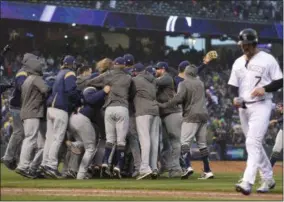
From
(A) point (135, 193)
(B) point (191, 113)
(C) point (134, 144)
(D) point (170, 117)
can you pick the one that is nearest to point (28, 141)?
(C) point (134, 144)

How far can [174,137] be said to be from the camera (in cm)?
1267

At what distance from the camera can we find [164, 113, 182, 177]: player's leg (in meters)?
12.7

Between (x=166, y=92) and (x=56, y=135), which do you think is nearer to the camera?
(x=56, y=135)

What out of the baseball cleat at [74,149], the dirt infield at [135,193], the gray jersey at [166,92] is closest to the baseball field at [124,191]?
the dirt infield at [135,193]

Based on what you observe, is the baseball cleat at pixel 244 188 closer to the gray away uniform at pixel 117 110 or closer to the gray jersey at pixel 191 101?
the gray away uniform at pixel 117 110

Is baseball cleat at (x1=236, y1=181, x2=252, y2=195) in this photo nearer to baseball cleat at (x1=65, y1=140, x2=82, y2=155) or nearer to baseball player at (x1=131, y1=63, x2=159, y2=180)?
baseball player at (x1=131, y1=63, x2=159, y2=180)

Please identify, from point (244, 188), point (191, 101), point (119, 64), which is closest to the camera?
point (244, 188)

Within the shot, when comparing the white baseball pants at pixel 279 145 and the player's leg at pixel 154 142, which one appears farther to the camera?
the white baseball pants at pixel 279 145

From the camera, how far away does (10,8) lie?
3152 centimetres

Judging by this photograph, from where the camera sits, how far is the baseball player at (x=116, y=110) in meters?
11.9

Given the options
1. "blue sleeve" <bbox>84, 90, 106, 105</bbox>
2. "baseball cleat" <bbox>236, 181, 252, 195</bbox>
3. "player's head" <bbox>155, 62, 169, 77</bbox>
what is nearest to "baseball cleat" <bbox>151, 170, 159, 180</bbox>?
"blue sleeve" <bbox>84, 90, 106, 105</bbox>

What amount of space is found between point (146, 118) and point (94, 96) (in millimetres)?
871

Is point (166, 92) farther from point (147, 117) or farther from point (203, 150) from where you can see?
point (203, 150)

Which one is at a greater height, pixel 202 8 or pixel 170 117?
pixel 202 8
